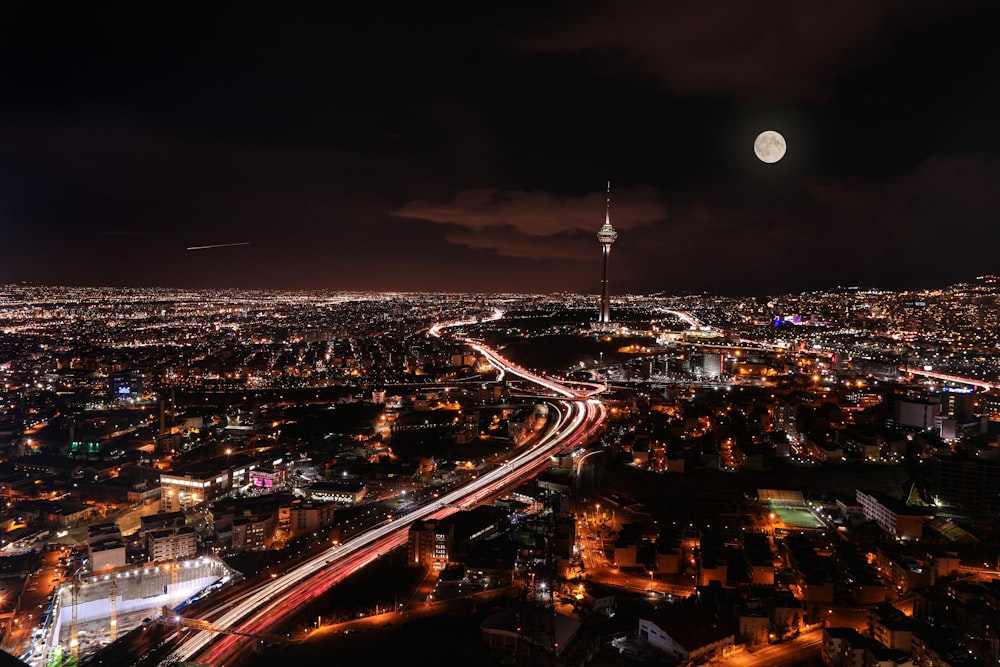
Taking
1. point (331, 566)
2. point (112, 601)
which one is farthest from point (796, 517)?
point (112, 601)

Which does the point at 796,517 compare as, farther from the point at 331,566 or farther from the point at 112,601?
the point at 112,601

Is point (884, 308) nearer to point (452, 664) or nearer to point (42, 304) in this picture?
point (452, 664)

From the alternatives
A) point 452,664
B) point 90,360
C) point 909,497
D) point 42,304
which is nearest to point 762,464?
point 909,497

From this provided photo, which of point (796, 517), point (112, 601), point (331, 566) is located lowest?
point (112, 601)

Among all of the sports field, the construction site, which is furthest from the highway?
the sports field

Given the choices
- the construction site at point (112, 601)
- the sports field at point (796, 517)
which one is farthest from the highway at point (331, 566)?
the sports field at point (796, 517)
